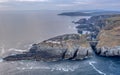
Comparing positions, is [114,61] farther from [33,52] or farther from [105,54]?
[33,52]

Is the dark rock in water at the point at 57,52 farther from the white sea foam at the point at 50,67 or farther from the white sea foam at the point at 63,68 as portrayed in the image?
the white sea foam at the point at 63,68

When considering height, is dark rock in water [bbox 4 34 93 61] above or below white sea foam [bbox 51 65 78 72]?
above

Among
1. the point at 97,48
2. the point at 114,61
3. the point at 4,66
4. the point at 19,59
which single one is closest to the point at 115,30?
the point at 97,48

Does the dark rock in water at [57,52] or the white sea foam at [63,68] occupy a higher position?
the dark rock in water at [57,52]

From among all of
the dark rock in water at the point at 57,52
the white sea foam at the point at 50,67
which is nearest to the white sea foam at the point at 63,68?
the white sea foam at the point at 50,67

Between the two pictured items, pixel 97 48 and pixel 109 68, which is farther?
pixel 97 48

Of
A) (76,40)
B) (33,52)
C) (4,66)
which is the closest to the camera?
(4,66)

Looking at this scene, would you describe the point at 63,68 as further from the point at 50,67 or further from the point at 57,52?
the point at 57,52

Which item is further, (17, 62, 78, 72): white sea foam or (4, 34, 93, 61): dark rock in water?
(4, 34, 93, 61): dark rock in water

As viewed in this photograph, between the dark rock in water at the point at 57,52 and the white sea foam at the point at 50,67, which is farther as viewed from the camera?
the dark rock in water at the point at 57,52

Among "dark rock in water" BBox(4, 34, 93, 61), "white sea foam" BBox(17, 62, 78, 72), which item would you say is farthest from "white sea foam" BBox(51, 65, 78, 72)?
"dark rock in water" BBox(4, 34, 93, 61)

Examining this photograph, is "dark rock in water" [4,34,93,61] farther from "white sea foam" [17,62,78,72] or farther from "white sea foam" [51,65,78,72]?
"white sea foam" [51,65,78,72]
